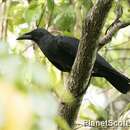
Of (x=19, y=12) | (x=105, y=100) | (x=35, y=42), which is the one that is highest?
(x=19, y=12)

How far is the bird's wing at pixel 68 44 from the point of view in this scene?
3518mm

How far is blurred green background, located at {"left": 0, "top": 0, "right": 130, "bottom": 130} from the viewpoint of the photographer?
27.0 inches

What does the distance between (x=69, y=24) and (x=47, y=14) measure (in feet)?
1.26

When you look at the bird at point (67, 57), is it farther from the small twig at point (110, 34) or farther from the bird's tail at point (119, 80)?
the small twig at point (110, 34)

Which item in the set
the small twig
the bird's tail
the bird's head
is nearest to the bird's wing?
the bird's head

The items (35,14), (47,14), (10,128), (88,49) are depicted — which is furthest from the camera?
(47,14)

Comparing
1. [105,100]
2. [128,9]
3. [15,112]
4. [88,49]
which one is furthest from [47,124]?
[105,100]

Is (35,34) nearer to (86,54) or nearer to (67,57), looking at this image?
(67,57)

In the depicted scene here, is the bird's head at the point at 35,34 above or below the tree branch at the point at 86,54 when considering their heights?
below

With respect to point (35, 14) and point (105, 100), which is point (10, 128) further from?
point (105, 100)

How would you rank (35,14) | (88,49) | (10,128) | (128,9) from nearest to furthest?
(10,128) → (88,49) → (128,9) → (35,14)

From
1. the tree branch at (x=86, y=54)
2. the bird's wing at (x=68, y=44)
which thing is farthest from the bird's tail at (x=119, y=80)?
the tree branch at (x=86, y=54)

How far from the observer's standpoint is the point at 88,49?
2.00 metres

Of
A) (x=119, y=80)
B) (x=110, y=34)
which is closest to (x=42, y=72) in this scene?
(x=110, y=34)
